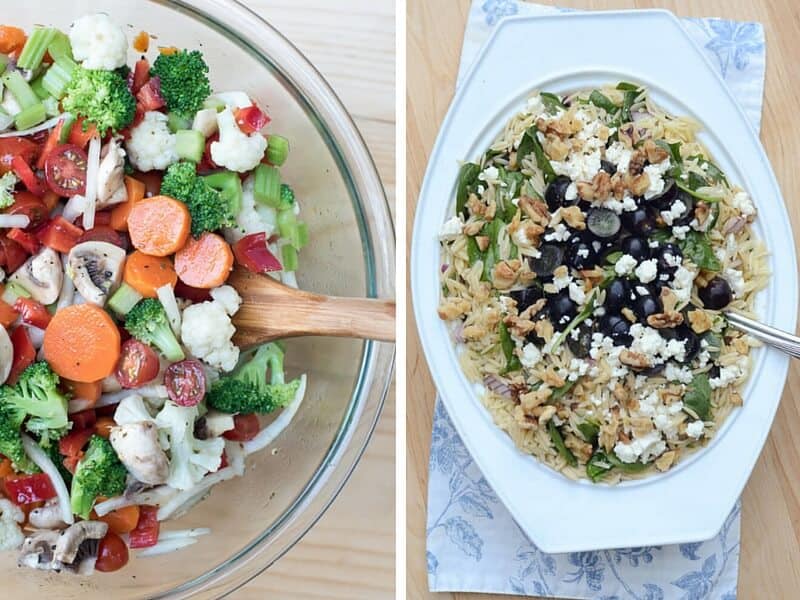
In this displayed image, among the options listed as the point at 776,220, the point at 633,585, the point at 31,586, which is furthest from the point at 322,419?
the point at 776,220

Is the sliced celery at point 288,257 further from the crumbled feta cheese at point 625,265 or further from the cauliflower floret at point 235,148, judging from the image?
the crumbled feta cheese at point 625,265

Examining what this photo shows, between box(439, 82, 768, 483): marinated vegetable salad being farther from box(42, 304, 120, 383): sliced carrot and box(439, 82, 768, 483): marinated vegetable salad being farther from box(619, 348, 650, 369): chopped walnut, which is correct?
box(42, 304, 120, 383): sliced carrot

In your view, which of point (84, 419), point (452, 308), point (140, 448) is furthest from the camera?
point (452, 308)

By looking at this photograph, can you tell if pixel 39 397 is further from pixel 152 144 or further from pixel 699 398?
pixel 699 398

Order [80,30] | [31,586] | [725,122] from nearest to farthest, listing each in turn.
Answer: [80,30] < [31,586] < [725,122]

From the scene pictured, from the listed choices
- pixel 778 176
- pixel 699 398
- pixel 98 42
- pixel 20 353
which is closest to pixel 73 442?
pixel 20 353

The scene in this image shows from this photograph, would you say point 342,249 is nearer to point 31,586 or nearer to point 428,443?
point 428,443

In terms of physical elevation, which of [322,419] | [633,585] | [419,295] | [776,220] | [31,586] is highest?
[776,220]
